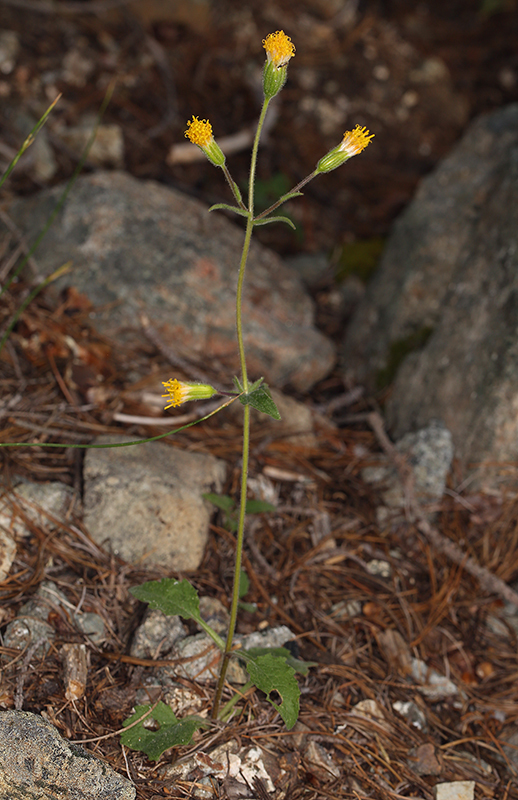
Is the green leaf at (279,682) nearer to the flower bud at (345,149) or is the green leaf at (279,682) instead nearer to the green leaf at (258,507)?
the green leaf at (258,507)

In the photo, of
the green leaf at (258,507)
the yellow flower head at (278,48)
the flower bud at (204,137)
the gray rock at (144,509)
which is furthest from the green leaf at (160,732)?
the yellow flower head at (278,48)

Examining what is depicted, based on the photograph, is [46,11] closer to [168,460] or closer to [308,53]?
[308,53]

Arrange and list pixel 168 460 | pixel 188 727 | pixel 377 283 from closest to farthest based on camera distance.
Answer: pixel 188 727
pixel 168 460
pixel 377 283

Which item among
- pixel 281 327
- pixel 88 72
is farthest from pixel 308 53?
pixel 281 327

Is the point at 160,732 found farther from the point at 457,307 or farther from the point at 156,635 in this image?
the point at 457,307

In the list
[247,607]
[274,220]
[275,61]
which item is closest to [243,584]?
[247,607]

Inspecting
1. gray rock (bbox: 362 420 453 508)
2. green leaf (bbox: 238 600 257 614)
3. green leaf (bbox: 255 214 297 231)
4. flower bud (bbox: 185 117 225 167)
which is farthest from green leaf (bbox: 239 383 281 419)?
gray rock (bbox: 362 420 453 508)
